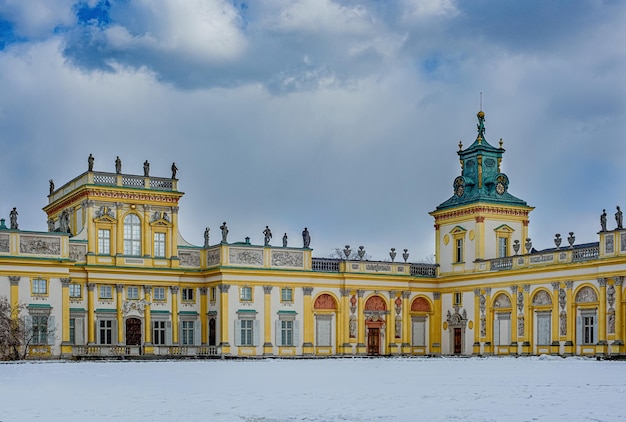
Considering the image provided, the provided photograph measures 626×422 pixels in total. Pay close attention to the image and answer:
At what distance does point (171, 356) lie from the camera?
53438 mm

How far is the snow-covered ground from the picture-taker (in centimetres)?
1756

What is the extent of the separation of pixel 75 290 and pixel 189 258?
750cm

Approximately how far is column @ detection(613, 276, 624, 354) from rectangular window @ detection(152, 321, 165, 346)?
81.0 feet

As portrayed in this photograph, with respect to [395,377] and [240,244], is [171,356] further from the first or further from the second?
[395,377]

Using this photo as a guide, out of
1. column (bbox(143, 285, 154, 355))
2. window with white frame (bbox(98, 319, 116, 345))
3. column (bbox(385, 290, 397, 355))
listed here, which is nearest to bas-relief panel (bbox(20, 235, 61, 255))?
window with white frame (bbox(98, 319, 116, 345))

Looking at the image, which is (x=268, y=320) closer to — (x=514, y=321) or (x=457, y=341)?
(x=457, y=341)

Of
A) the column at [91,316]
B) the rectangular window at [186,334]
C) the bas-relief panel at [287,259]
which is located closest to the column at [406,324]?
the bas-relief panel at [287,259]

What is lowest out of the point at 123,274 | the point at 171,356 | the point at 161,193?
the point at 171,356

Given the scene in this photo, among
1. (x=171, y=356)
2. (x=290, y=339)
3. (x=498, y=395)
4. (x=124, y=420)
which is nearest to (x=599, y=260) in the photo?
(x=290, y=339)

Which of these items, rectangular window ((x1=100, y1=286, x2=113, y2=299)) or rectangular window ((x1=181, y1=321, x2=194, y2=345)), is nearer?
rectangular window ((x1=100, y1=286, x2=113, y2=299))

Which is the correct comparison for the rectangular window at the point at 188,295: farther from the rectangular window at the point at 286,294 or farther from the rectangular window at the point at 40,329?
the rectangular window at the point at 40,329

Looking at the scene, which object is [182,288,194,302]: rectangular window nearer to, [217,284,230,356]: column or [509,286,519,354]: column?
[217,284,230,356]: column

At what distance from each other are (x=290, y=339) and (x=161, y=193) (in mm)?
11397

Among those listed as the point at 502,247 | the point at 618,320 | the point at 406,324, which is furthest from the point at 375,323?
the point at 618,320
